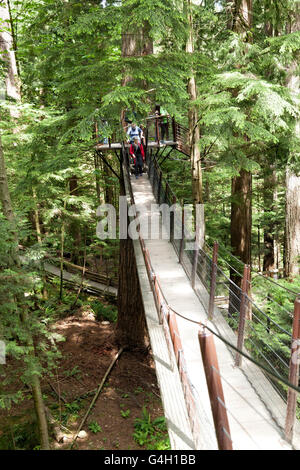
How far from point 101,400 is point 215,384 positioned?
6844 mm

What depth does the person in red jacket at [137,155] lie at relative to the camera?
30.8 ft

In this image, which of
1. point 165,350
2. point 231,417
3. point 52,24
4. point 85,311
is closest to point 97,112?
point 165,350

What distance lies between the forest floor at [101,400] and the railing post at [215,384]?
5.31 m

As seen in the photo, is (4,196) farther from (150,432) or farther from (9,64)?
(9,64)

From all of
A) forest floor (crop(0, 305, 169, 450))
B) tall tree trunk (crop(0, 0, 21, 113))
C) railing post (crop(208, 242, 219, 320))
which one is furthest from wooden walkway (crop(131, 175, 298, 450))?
tall tree trunk (crop(0, 0, 21, 113))

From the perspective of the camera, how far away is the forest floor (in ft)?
22.2

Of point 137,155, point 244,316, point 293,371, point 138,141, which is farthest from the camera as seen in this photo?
point 137,155

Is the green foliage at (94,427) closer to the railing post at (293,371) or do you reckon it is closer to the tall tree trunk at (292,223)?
the railing post at (293,371)

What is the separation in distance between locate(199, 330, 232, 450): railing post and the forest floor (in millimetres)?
5312

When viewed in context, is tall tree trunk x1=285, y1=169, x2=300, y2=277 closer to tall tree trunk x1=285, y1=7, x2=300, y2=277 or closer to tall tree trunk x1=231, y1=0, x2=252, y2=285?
tall tree trunk x1=285, y1=7, x2=300, y2=277

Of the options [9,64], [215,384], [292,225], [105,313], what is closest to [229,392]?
[215,384]

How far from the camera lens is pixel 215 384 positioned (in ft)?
6.80
